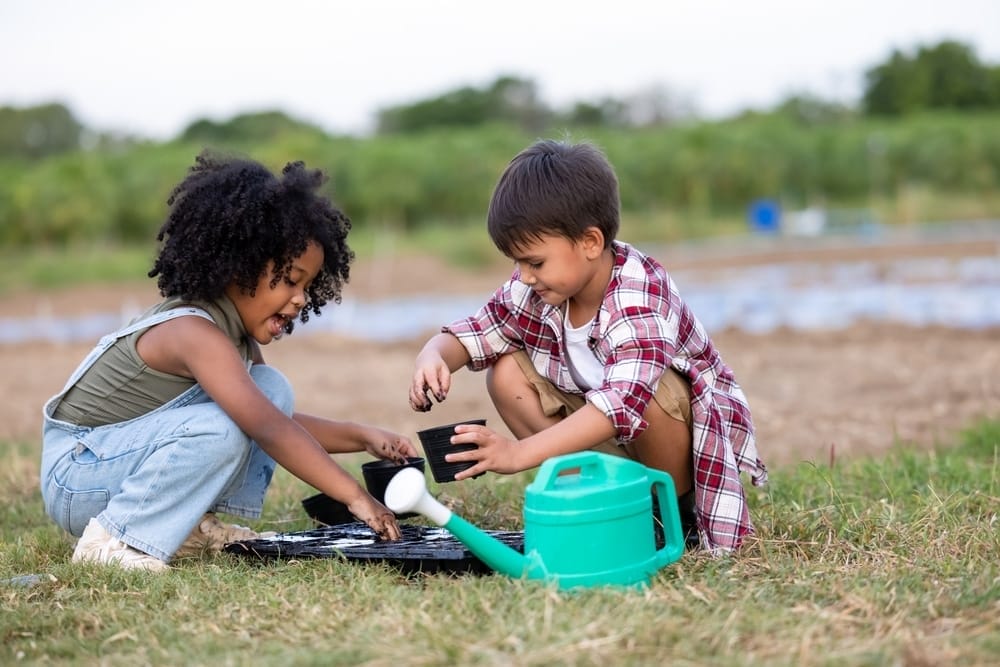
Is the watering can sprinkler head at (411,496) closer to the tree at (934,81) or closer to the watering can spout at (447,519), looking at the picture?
the watering can spout at (447,519)

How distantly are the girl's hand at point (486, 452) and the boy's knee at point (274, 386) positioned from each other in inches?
25.5

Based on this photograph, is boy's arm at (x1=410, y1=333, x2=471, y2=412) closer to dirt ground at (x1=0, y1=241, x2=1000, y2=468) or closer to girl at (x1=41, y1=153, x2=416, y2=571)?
girl at (x1=41, y1=153, x2=416, y2=571)

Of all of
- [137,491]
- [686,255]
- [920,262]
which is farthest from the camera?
[686,255]

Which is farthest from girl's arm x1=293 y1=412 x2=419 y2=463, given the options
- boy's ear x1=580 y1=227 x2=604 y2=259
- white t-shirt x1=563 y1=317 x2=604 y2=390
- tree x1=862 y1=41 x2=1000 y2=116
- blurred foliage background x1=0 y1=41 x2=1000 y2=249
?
tree x1=862 y1=41 x2=1000 y2=116

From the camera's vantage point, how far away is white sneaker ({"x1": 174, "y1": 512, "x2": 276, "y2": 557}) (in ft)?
8.95

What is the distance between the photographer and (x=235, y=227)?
2693 millimetres

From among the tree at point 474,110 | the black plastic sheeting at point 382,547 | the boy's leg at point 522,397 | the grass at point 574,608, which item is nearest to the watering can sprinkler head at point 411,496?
the grass at point 574,608

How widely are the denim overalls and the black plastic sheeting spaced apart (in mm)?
165

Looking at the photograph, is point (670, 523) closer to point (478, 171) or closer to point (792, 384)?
point (792, 384)

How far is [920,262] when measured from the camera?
15.3m

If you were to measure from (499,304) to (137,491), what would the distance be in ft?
3.26

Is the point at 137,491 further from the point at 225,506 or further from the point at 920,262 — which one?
the point at 920,262

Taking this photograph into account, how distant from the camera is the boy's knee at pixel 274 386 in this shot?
2.80 metres

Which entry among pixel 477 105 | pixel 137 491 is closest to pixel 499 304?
pixel 137 491
